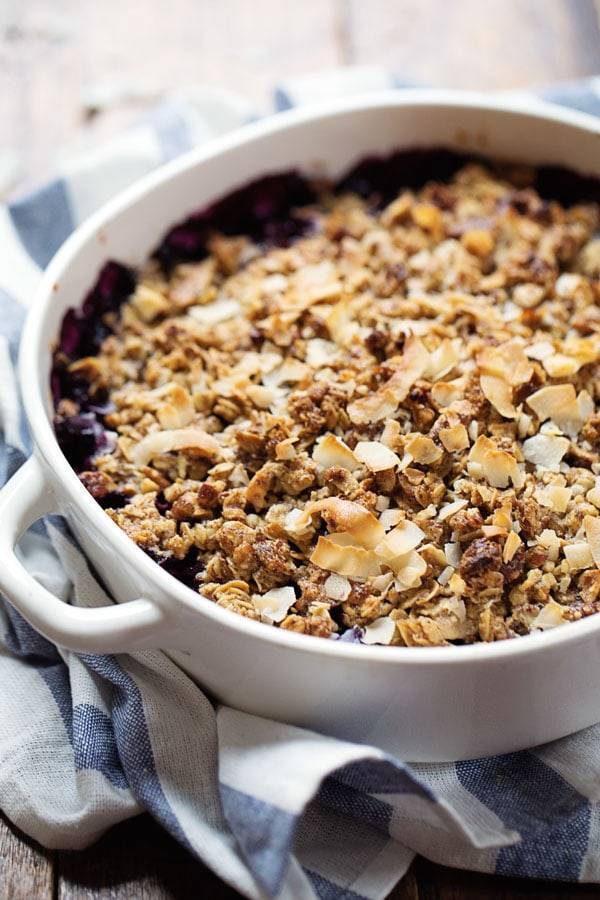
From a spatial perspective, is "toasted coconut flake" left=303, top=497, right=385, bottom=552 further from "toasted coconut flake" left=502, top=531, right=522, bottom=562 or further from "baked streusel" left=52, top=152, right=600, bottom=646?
"toasted coconut flake" left=502, top=531, right=522, bottom=562

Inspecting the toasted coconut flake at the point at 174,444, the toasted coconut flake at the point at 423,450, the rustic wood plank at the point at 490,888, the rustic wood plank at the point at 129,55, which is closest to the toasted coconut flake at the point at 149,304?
the toasted coconut flake at the point at 174,444

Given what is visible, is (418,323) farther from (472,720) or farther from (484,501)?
(472,720)

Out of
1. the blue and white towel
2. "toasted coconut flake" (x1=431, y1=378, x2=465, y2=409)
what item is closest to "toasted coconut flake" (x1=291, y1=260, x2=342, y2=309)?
"toasted coconut flake" (x1=431, y1=378, x2=465, y2=409)

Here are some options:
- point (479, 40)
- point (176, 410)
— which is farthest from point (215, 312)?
point (479, 40)

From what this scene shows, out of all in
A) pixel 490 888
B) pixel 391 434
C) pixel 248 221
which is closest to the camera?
pixel 490 888

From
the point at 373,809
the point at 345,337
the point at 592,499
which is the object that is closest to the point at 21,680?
the point at 373,809

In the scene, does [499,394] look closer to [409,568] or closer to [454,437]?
[454,437]
